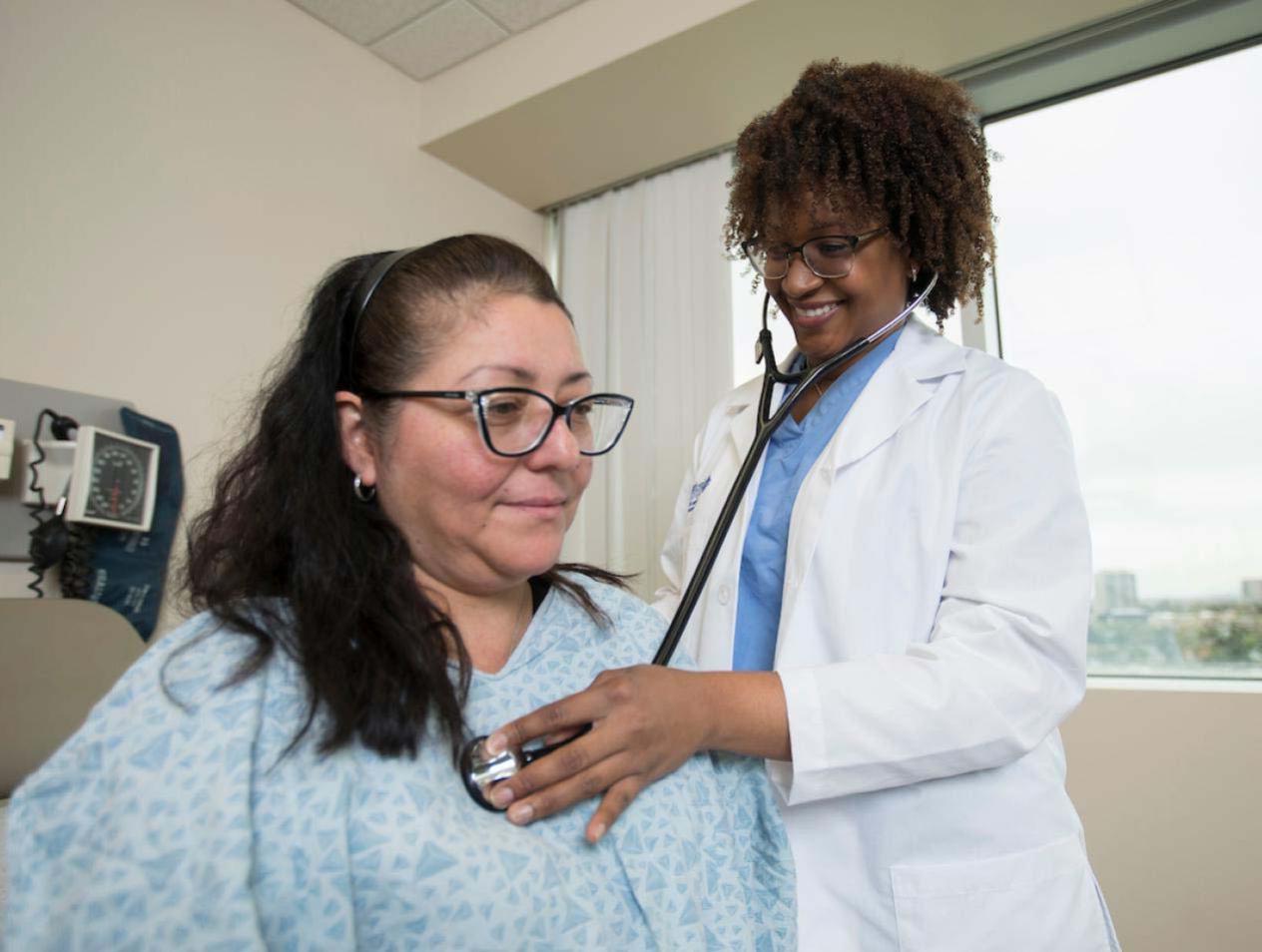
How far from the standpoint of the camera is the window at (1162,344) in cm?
191

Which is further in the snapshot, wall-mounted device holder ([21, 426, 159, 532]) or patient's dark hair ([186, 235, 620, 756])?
wall-mounted device holder ([21, 426, 159, 532])

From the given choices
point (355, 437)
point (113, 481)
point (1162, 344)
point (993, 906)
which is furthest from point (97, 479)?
point (1162, 344)

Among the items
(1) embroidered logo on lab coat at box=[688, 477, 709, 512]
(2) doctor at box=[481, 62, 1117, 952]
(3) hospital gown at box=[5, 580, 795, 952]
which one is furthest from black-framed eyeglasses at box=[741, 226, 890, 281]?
(3) hospital gown at box=[5, 580, 795, 952]

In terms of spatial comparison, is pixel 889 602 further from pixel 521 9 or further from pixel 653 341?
pixel 521 9

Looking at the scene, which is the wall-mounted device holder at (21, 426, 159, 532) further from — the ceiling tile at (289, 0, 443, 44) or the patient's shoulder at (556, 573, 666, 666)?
the ceiling tile at (289, 0, 443, 44)

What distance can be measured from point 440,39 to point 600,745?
7.49ft

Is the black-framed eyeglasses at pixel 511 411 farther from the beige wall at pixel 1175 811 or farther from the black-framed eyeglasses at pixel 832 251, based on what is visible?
the beige wall at pixel 1175 811

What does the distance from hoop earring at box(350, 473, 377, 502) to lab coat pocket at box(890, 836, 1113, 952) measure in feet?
2.21

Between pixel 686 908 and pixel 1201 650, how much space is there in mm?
1651

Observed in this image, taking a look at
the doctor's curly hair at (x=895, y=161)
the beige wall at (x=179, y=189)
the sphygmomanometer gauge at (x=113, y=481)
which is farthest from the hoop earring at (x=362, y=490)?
the beige wall at (x=179, y=189)

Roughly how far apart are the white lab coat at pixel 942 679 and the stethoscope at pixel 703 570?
0.36 ft

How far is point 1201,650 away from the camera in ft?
6.29

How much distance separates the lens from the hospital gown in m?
0.57

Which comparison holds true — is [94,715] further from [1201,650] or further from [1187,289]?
[1187,289]
